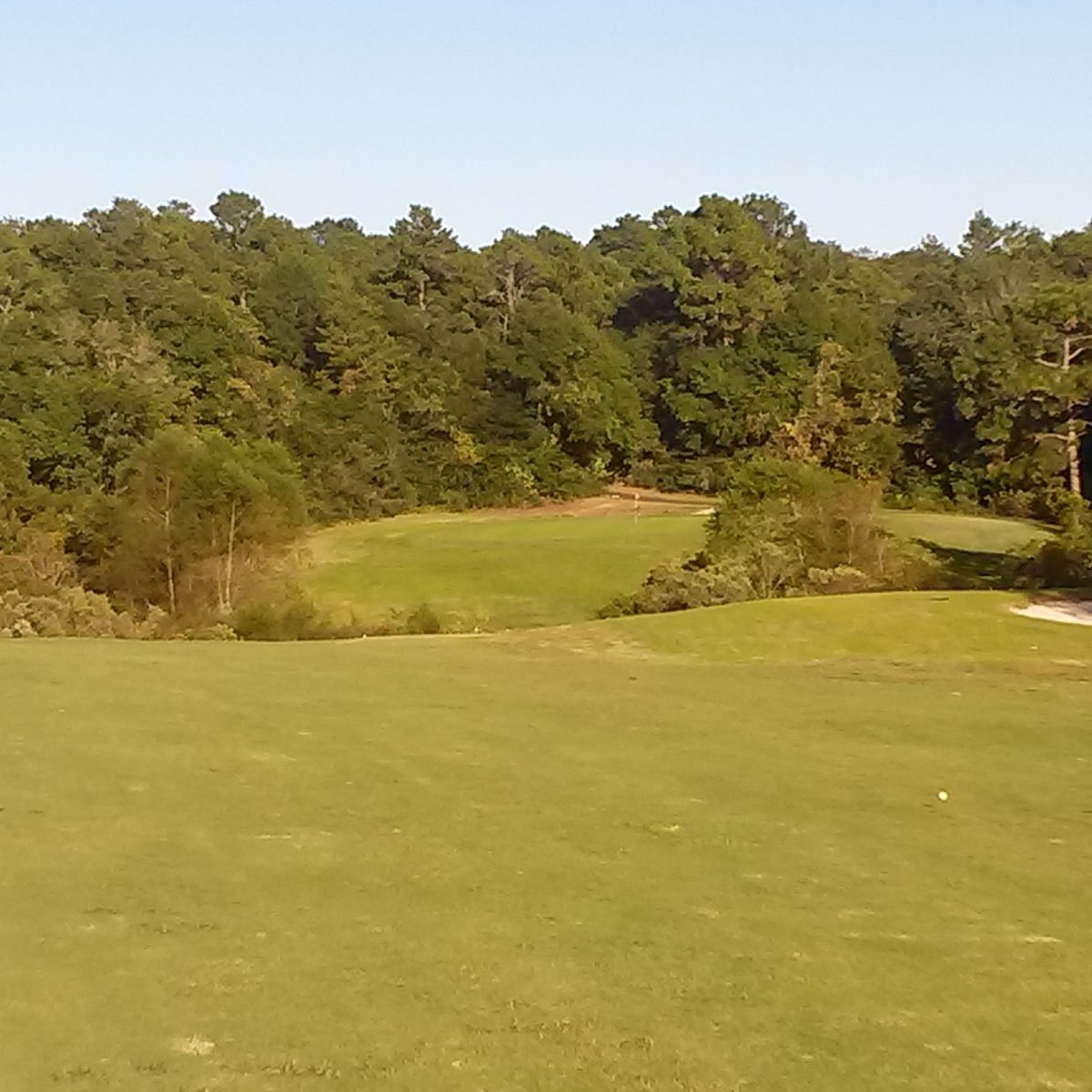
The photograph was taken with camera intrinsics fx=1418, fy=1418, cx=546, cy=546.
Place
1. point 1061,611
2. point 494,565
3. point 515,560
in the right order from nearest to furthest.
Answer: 1. point 1061,611
2. point 494,565
3. point 515,560

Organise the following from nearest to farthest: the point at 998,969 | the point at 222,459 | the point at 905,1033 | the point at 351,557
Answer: the point at 905,1033 → the point at 998,969 → the point at 222,459 → the point at 351,557

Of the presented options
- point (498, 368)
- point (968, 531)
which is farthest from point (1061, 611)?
point (498, 368)

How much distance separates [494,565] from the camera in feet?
141

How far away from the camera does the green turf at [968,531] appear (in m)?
41.1

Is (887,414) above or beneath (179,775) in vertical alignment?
above

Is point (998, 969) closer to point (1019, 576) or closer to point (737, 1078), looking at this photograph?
point (737, 1078)

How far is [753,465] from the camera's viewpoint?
3284 centimetres

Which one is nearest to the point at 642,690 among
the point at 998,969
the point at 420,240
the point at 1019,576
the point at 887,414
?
the point at 998,969

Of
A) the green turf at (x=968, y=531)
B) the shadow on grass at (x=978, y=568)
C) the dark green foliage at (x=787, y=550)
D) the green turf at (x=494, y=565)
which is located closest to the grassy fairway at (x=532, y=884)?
the dark green foliage at (x=787, y=550)

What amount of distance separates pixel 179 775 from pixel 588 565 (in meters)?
33.4

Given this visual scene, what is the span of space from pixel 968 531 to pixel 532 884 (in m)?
40.3

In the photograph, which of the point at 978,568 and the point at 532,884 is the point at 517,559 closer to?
the point at 978,568

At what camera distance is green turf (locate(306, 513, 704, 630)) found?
3747cm

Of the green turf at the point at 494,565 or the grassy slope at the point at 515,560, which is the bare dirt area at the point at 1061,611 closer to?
the green turf at the point at 494,565
